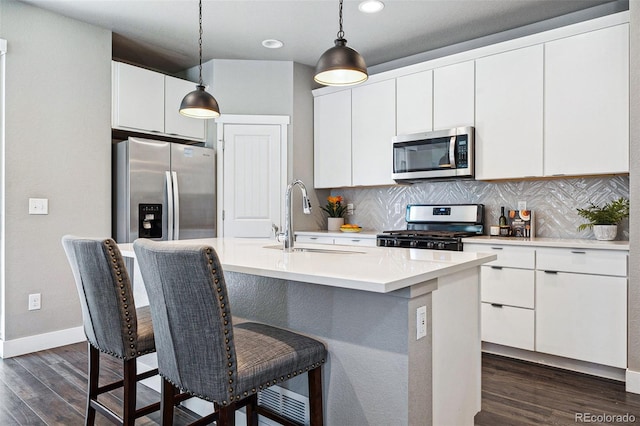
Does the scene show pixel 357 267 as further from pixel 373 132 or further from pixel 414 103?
pixel 373 132

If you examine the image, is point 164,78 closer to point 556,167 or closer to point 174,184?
point 174,184

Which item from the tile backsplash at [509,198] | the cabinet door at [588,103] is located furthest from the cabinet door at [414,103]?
the cabinet door at [588,103]

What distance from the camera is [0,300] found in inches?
129

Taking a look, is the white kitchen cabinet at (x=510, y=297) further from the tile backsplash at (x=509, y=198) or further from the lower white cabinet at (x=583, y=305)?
the tile backsplash at (x=509, y=198)

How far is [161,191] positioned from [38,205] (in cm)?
97

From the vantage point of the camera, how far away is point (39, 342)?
11.2 feet

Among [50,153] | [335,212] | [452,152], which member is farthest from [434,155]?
[50,153]

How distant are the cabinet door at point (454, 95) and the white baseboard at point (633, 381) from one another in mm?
2130

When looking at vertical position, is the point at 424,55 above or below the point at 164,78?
above

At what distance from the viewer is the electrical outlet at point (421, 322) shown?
1583 mm

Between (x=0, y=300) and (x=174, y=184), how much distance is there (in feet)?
5.34

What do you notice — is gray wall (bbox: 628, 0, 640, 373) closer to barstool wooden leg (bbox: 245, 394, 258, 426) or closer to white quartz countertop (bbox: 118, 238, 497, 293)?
white quartz countertop (bbox: 118, 238, 497, 293)

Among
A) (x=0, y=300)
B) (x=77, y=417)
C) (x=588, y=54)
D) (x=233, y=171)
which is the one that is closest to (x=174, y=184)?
(x=233, y=171)

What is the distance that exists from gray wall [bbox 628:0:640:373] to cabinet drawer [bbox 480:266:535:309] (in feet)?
1.98
